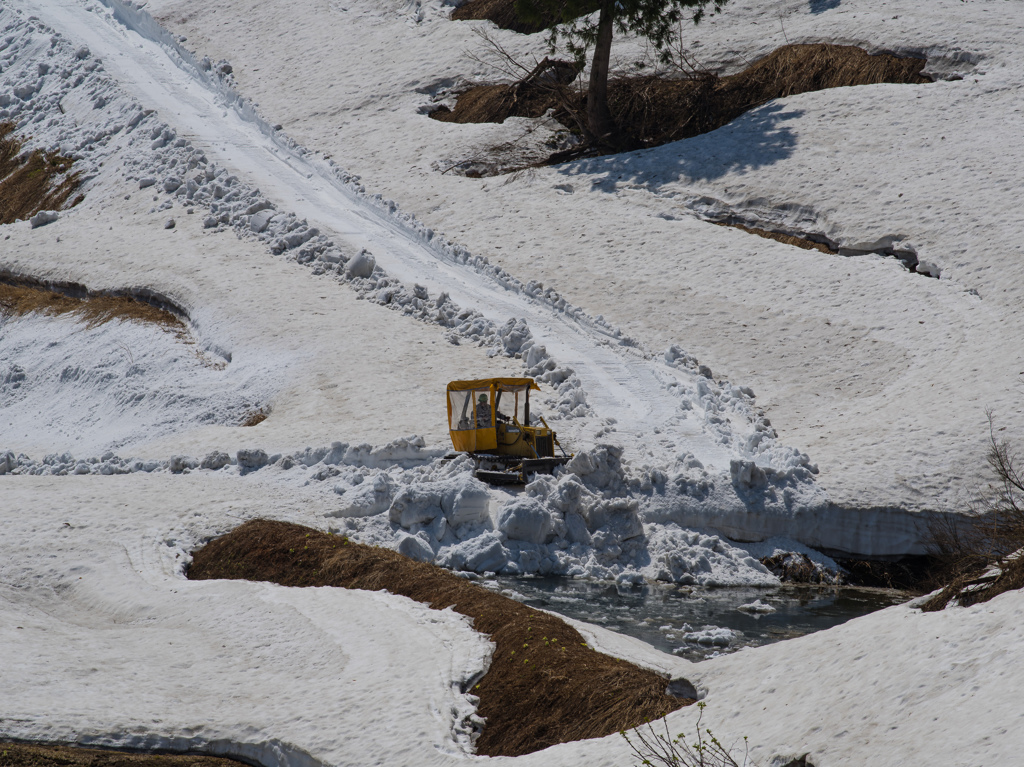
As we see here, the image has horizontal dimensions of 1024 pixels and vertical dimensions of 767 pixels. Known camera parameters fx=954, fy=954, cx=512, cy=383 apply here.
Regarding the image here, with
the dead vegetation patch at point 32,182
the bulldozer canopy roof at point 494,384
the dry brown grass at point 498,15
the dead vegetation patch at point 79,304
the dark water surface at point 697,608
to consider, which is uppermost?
the dry brown grass at point 498,15

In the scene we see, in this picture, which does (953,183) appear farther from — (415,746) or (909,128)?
(415,746)

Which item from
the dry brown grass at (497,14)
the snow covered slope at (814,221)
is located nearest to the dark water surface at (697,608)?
the snow covered slope at (814,221)

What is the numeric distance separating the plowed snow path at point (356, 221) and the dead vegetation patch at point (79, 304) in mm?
6441

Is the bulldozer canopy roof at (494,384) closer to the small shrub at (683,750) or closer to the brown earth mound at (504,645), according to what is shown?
the brown earth mound at (504,645)

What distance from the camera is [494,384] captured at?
20.1m

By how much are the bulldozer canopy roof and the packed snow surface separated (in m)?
1.58

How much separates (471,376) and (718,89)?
18.4 meters

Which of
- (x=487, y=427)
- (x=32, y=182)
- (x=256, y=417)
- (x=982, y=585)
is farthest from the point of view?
(x=32, y=182)

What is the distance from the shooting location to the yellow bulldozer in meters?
19.9

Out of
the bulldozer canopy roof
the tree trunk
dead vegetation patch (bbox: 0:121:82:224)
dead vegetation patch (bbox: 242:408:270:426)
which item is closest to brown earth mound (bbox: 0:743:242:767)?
the bulldozer canopy roof

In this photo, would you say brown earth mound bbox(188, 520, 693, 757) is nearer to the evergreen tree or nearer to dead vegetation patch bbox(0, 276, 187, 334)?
dead vegetation patch bbox(0, 276, 187, 334)

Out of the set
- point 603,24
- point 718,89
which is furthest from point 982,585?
point 718,89

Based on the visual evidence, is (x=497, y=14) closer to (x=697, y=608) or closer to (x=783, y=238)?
(x=783, y=238)

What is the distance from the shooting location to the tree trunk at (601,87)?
33.8 meters
